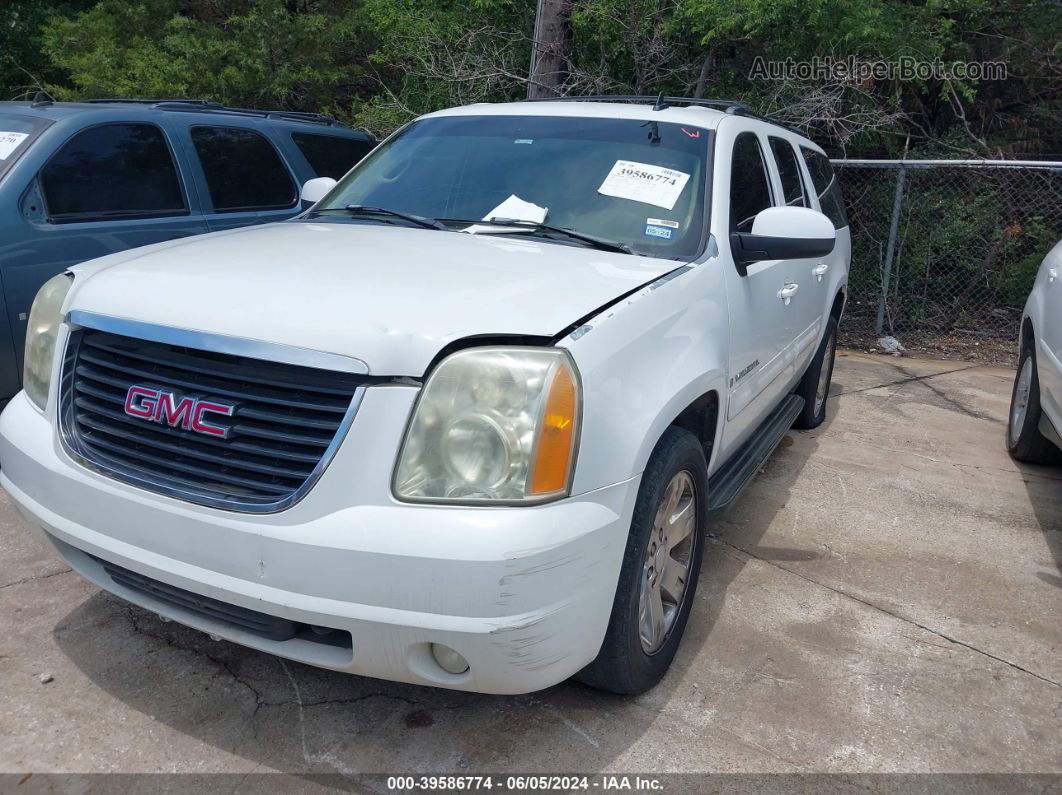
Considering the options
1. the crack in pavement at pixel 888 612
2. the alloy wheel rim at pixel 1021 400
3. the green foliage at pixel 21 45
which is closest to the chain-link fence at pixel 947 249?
the alloy wheel rim at pixel 1021 400

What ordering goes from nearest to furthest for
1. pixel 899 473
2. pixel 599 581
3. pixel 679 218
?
1. pixel 599 581
2. pixel 679 218
3. pixel 899 473

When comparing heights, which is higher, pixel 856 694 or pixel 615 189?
pixel 615 189

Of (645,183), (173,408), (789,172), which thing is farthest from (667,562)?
(789,172)

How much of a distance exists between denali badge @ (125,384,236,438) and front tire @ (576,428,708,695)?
3.75 ft

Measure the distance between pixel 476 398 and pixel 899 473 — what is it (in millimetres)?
3820

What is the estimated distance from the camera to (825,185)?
231 inches

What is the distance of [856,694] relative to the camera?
9.77 ft

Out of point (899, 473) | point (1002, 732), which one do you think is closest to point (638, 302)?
point (1002, 732)

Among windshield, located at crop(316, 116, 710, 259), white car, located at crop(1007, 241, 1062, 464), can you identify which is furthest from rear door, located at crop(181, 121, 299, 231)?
white car, located at crop(1007, 241, 1062, 464)

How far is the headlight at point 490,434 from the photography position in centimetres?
217

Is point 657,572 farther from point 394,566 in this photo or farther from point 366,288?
point 366,288

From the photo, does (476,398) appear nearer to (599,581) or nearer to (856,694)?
(599,581)

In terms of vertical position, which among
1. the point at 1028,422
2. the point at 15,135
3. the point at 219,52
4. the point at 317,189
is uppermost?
the point at 219,52

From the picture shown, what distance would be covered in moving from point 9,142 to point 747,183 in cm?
382
